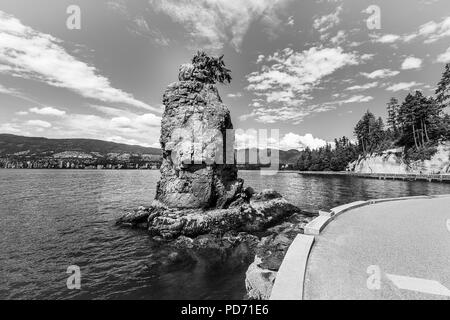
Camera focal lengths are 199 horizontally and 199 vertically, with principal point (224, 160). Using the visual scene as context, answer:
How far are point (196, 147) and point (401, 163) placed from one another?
75852 millimetres

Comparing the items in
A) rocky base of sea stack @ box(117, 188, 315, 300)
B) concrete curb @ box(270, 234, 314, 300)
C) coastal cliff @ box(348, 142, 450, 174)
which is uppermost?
coastal cliff @ box(348, 142, 450, 174)

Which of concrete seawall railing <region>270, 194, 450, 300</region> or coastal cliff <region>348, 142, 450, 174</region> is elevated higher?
coastal cliff <region>348, 142, 450, 174</region>

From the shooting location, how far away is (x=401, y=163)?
65875 millimetres

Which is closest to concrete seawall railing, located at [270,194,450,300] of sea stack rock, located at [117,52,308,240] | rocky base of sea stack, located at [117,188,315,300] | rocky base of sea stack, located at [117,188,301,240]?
rocky base of sea stack, located at [117,188,315,300]

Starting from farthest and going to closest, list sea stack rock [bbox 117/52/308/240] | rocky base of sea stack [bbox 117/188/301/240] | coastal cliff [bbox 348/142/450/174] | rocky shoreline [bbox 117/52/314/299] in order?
coastal cliff [bbox 348/142/450/174] < sea stack rock [bbox 117/52/308/240] < rocky base of sea stack [bbox 117/188/301/240] < rocky shoreline [bbox 117/52/314/299]

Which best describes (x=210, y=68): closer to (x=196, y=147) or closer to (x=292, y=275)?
(x=196, y=147)

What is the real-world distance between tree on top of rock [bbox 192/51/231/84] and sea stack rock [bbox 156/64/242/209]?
13.7 inches

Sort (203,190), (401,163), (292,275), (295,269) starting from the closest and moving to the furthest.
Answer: (292,275) → (295,269) → (203,190) → (401,163)

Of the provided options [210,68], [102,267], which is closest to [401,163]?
[210,68]

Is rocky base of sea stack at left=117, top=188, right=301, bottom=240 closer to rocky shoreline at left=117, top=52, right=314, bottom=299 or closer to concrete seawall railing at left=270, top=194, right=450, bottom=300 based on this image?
rocky shoreline at left=117, top=52, right=314, bottom=299

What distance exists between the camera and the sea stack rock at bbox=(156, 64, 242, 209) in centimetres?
2067

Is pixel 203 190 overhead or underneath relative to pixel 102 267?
overhead

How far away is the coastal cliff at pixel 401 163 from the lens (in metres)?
54.3
